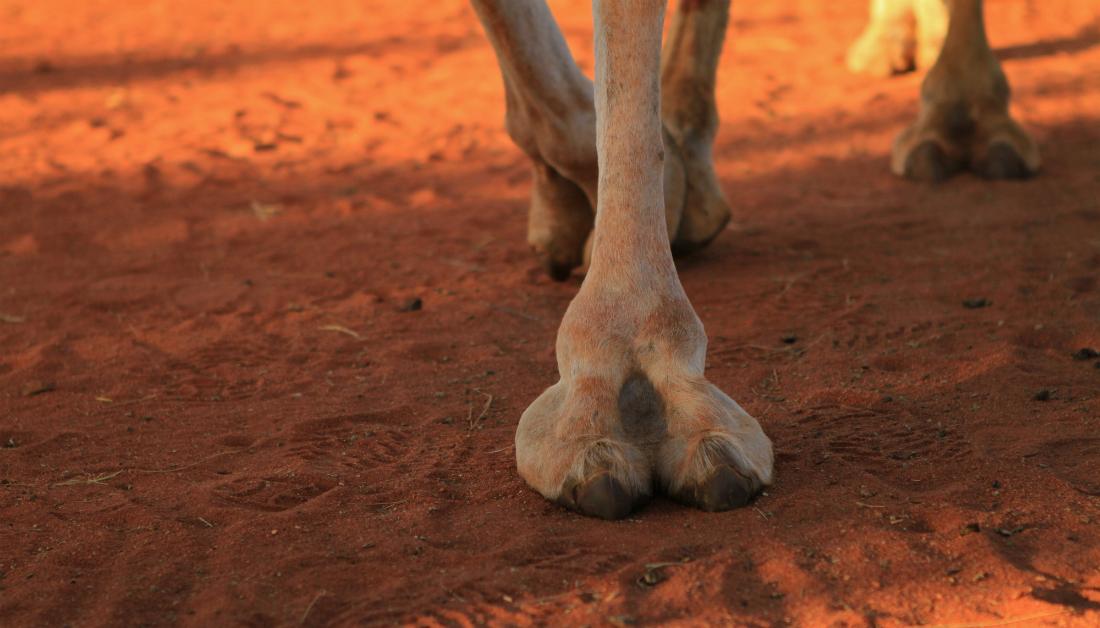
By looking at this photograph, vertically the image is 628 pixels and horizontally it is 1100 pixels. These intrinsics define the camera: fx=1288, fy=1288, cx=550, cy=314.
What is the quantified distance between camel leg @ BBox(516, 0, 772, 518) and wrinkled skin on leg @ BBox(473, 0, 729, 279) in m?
0.80

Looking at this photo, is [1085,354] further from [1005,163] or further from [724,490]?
[1005,163]

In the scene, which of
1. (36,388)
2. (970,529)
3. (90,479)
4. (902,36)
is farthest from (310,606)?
(902,36)

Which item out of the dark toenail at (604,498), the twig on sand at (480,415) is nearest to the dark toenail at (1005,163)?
the twig on sand at (480,415)

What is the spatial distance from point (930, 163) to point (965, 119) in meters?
0.29

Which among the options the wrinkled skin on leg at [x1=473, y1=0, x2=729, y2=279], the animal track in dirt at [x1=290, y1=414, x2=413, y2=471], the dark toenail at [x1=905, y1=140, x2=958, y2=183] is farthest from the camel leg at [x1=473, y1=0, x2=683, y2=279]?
the dark toenail at [x1=905, y1=140, x2=958, y2=183]

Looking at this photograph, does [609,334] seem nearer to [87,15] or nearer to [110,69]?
[110,69]

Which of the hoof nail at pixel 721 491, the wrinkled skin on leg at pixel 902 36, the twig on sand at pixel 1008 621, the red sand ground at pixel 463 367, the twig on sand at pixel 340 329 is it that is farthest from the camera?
the wrinkled skin on leg at pixel 902 36

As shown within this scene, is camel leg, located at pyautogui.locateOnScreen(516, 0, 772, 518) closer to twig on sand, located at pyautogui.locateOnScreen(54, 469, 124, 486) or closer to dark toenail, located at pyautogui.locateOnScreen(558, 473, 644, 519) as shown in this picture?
dark toenail, located at pyautogui.locateOnScreen(558, 473, 644, 519)

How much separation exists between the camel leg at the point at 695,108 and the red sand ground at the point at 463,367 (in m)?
0.20

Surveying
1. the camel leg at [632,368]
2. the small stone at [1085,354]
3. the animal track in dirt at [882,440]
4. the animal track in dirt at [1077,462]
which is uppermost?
the camel leg at [632,368]

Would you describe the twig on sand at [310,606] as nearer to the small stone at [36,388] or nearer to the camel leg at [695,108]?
the small stone at [36,388]

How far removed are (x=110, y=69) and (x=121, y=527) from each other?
652cm

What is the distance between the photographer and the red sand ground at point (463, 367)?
7.38ft

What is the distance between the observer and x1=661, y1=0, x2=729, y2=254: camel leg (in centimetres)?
427
